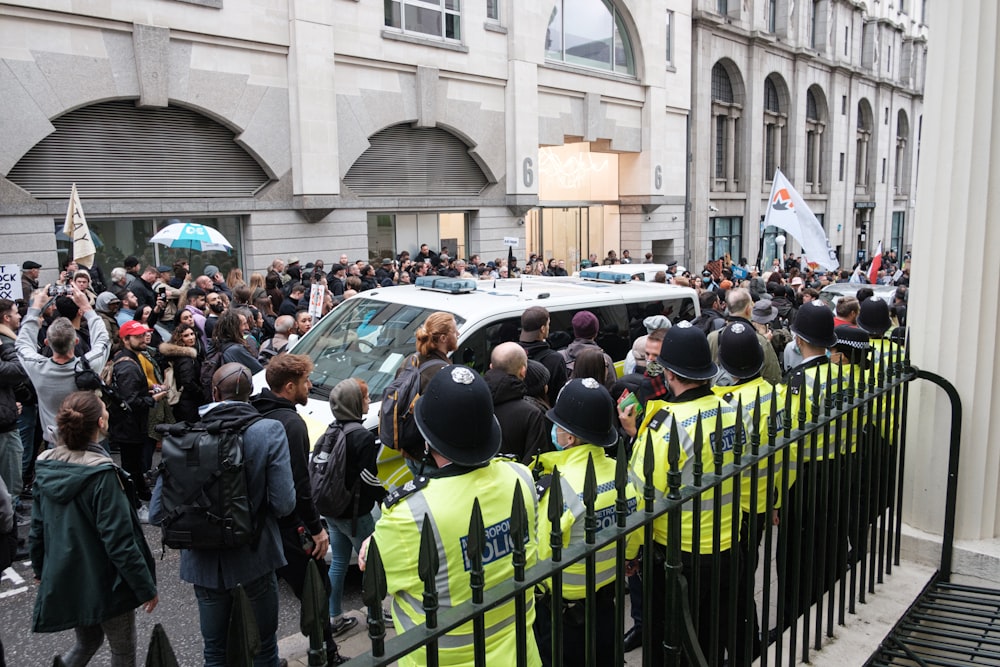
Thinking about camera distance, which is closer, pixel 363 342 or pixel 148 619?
pixel 148 619

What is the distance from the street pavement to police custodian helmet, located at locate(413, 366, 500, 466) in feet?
9.28

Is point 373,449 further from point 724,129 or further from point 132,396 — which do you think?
point 724,129

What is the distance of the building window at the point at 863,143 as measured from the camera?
44219 mm

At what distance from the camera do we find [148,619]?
18.0 feet

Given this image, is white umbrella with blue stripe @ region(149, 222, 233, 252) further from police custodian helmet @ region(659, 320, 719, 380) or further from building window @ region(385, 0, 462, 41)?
police custodian helmet @ region(659, 320, 719, 380)

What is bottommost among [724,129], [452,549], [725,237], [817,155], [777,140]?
[452,549]

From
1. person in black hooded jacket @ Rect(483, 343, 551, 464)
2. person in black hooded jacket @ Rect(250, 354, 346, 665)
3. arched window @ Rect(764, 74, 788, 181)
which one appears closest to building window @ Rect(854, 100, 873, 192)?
arched window @ Rect(764, 74, 788, 181)

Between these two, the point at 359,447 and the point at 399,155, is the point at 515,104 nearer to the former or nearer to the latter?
the point at 399,155

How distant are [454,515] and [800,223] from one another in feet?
46.7

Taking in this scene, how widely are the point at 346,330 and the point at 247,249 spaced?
11360mm

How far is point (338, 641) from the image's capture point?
503cm

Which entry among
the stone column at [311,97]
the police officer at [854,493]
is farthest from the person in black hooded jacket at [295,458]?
the stone column at [311,97]

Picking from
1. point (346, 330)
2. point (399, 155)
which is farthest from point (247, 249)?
→ point (346, 330)

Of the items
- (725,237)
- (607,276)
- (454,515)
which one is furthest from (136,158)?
(725,237)
